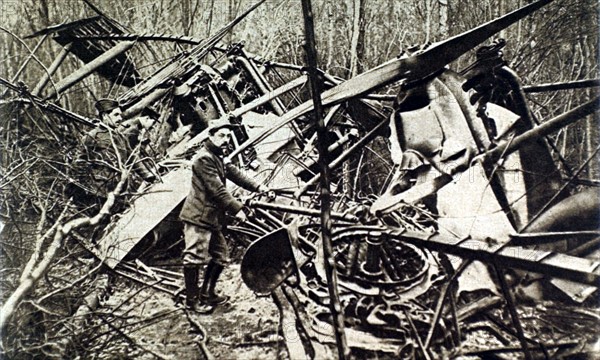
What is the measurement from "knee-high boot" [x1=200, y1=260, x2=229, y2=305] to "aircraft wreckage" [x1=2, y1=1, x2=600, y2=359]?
0.28 metres

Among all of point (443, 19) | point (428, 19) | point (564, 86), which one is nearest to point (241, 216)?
point (428, 19)

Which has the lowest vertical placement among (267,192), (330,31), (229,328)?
(229,328)

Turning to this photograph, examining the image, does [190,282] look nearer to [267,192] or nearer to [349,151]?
[267,192]

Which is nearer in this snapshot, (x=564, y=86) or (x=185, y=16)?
(x=564, y=86)

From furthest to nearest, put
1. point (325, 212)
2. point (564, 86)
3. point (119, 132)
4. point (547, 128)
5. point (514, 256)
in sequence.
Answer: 1. point (119, 132)
2. point (564, 86)
3. point (547, 128)
4. point (325, 212)
5. point (514, 256)

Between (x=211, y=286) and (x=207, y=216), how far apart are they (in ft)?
2.20

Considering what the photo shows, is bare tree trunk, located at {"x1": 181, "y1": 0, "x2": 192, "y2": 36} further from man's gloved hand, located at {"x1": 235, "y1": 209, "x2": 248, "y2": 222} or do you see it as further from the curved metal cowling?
the curved metal cowling

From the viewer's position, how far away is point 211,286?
418cm

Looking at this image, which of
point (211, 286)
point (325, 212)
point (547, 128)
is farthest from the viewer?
point (211, 286)

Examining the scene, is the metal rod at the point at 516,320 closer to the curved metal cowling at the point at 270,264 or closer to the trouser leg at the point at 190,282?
the curved metal cowling at the point at 270,264

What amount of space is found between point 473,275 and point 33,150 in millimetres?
4568

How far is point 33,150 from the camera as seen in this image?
4.57 metres

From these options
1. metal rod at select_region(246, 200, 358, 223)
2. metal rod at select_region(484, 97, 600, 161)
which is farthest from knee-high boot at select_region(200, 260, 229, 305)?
metal rod at select_region(484, 97, 600, 161)

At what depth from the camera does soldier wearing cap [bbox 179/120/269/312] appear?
13.8 feet
